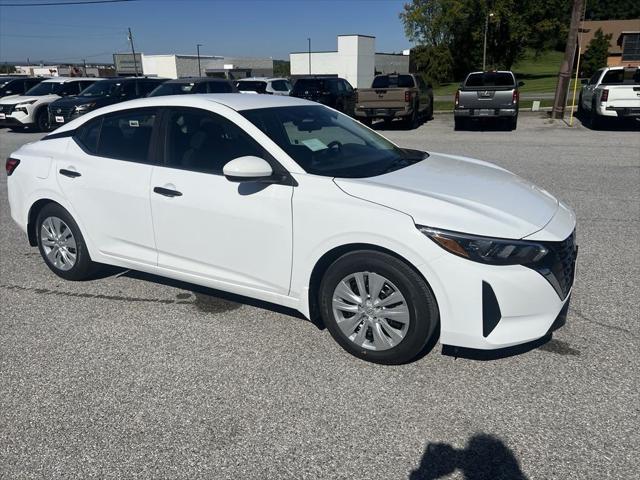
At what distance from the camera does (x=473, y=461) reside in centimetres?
258

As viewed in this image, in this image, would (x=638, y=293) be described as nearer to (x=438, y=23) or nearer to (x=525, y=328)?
(x=525, y=328)

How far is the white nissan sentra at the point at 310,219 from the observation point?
9.98 ft

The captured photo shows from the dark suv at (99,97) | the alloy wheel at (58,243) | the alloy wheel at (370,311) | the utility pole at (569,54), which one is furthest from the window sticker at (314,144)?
the utility pole at (569,54)

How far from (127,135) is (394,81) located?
52.0 ft

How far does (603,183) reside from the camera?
8.80 meters

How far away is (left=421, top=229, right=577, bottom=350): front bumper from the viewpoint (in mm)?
2961

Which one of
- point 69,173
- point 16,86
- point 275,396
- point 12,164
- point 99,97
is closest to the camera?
point 275,396

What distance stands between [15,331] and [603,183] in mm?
8566

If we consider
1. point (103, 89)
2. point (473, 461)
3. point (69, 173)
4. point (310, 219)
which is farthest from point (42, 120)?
point (473, 461)

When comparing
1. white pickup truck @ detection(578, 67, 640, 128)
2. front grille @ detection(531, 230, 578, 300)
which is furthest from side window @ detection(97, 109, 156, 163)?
white pickup truck @ detection(578, 67, 640, 128)

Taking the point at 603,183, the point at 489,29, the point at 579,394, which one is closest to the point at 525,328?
the point at 579,394

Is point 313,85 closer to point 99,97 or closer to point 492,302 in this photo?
point 99,97

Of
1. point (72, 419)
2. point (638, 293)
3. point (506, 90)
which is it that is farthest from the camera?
point (506, 90)

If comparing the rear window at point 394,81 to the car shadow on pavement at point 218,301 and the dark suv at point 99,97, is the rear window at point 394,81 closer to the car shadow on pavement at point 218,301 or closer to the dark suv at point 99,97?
the dark suv at point 99,97
